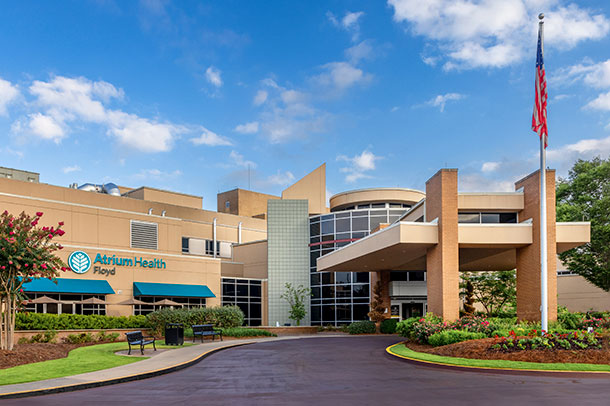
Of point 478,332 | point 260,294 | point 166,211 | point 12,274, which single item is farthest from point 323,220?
point 12,274

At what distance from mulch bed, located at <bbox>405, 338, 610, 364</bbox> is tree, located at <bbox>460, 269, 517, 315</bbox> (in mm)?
26442

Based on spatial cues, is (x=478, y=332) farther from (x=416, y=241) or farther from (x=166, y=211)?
(x=166, y=211)

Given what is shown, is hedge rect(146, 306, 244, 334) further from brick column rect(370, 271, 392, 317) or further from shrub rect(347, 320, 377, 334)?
brick column rect(370, 271, 392, 317)

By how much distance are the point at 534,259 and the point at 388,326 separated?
579 inches

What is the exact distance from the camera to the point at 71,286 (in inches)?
1377

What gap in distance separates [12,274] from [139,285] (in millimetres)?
18293

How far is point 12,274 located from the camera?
2098cm

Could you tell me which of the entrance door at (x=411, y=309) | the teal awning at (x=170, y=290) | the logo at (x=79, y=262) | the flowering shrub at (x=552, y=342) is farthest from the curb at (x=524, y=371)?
the entrance door at (x=411, y=309)

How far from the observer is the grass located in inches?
622

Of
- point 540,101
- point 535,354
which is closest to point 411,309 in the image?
point 540,101

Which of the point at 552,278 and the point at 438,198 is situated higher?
the point at 438,198

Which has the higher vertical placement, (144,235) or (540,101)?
(540,101)

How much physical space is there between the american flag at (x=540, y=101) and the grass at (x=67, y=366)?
1642 centimetres

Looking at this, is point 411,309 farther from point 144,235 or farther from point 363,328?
point 144,235
